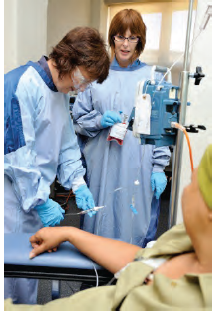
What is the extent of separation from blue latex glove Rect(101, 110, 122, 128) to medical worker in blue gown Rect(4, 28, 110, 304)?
0.35m

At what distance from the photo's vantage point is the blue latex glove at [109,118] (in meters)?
1.80

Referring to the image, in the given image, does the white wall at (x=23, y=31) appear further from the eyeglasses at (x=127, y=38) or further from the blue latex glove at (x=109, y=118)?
the blue latex glove at (x=109, y=118)

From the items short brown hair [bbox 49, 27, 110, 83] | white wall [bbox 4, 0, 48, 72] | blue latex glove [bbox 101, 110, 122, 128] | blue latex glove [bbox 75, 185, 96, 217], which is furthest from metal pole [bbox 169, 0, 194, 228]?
white wall [bbox 4, 0, 48, 72]

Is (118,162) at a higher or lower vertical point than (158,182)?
higher

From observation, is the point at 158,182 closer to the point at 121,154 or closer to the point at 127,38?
the point at 121,154

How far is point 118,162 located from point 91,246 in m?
0.86

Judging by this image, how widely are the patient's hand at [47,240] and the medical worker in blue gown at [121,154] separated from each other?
0.74 m

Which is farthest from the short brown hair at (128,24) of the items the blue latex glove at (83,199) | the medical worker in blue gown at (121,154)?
the blue latex glove at (83,199)

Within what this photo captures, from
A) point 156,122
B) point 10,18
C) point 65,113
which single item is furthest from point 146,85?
point 10,18

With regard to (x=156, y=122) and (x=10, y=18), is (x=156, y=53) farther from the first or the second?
(x=156, y=122)

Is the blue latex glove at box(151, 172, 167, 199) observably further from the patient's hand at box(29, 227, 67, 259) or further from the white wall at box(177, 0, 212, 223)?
the patient's hand at box(29, 227, 67, 259)

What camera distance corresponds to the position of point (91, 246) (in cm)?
113

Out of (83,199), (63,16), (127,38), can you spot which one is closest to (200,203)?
(83,199)
